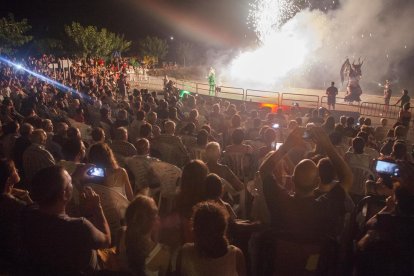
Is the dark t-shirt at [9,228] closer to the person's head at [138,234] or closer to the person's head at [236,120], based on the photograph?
the person's head at [138,234]

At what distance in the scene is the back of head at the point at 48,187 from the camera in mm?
2965

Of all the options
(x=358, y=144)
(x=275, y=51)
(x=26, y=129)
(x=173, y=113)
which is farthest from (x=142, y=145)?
(x=275, y=51)

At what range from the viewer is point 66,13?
51.0 meters

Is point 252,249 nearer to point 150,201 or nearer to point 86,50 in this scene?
point 150,201

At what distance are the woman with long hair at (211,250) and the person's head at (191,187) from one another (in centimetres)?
98

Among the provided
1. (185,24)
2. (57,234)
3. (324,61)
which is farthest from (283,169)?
(185,24)

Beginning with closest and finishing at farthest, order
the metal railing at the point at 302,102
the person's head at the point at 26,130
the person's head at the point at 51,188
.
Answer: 1. the person's head at the point at 51,188
2. the person's head at the point at 26,130
3. the metal railing at the point at 302,102

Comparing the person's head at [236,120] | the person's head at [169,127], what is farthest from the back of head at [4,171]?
the person's head at [236,120]

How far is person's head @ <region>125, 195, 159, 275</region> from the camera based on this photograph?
326cm

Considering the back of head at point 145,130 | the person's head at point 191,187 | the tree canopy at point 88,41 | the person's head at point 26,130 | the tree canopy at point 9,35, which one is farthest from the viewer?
the tree canopy at point 88,41

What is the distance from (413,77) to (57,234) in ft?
112

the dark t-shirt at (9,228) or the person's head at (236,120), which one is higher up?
the person's head at (236,120)

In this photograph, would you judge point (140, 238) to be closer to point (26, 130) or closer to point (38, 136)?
point (38, 136)

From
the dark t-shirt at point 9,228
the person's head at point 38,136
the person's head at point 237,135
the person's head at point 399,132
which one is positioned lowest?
the dark t-shirt at point 9,228
